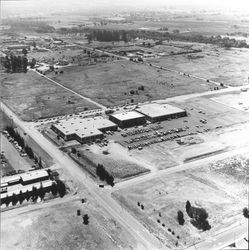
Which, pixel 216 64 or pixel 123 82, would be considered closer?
pixel 123 82

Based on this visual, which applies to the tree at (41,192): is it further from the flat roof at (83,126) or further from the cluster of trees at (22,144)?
the flat roof at (83,126)

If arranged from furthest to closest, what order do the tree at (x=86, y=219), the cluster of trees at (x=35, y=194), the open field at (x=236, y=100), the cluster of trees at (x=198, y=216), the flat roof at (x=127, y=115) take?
the open field at (x=236, y=100) < the flat roof at (x=127, y=115) < the cluster of trees at (x=35, y=194) < the tree at (x=86, y=219) < the cluster of trees at (x=198, y=216)

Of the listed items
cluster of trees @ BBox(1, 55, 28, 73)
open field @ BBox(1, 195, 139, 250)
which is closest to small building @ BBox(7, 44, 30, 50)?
cluster of trees @ BBox(1, 55, 28, 73)

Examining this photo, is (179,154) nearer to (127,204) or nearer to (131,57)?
(127,204)

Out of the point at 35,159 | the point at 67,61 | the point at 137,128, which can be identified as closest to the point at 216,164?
the point at 137,128

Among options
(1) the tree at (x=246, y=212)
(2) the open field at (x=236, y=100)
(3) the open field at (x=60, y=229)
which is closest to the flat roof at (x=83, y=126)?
(3) the open field at (x=60, y=229)

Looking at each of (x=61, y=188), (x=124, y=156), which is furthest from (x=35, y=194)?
(x=124, y=156)

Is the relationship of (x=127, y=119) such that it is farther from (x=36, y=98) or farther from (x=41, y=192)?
(x=36, y=98)
